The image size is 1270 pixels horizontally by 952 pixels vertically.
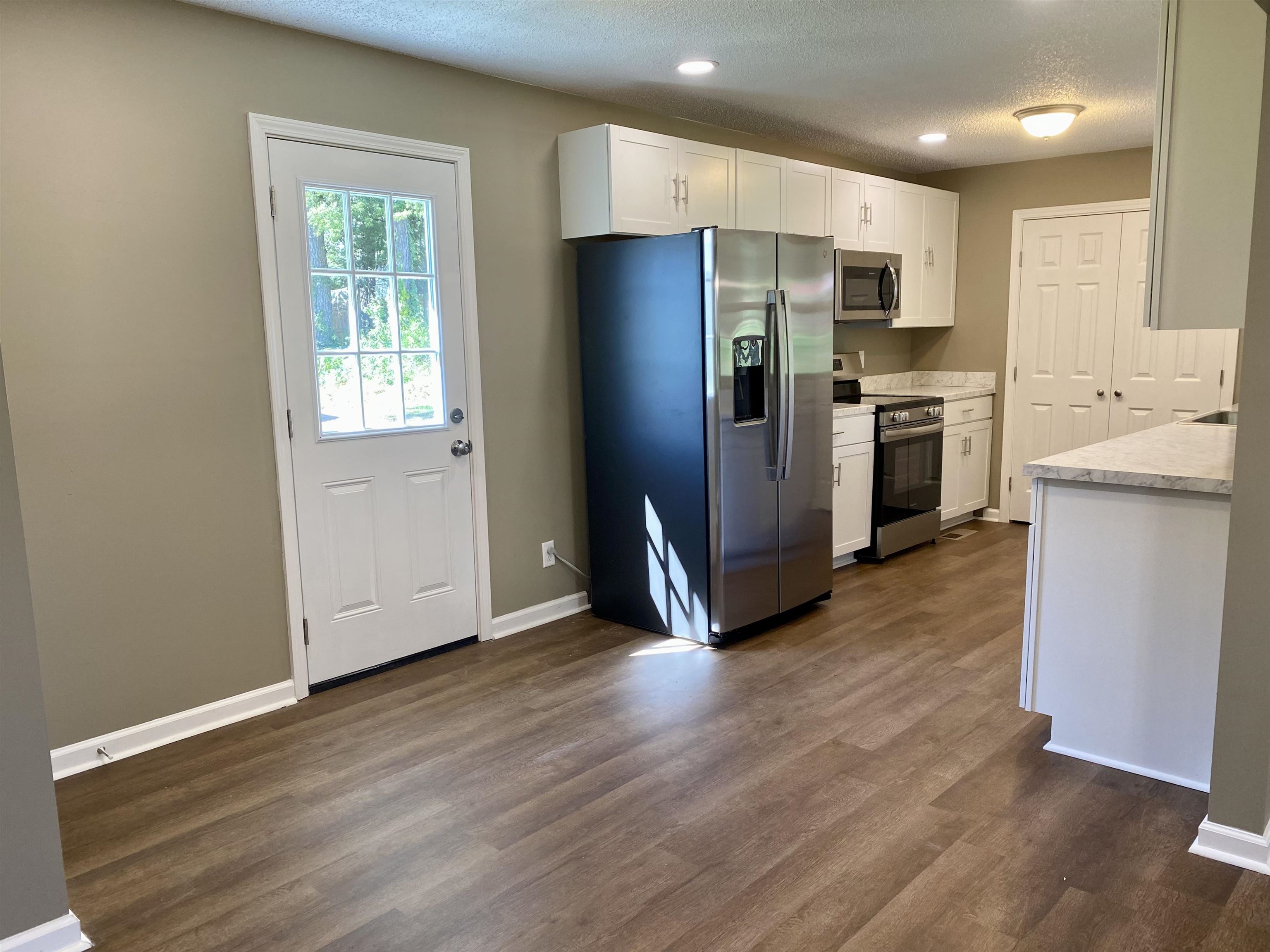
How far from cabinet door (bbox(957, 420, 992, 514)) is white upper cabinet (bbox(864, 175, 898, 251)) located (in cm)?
130

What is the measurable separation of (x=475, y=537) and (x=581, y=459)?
0.70m

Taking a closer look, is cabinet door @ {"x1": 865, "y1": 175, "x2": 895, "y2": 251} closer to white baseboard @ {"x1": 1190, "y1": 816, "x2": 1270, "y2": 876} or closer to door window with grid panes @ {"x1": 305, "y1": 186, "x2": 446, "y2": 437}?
door window with grid panes @ {"x1": 305, "y1": 186, "x2": 446, "y2": 437}

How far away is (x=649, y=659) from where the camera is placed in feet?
12.2

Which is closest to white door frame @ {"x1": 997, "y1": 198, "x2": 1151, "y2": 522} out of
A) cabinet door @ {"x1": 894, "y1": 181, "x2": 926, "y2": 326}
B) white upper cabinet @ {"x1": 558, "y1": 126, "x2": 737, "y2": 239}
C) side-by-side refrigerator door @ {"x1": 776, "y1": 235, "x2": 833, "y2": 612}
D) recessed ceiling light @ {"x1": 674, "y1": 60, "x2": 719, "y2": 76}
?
cabinet door @ {"x1": 894, "y1": 181, "x2": 926, "y2": 326}

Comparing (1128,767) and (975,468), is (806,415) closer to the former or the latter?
(1128,767)

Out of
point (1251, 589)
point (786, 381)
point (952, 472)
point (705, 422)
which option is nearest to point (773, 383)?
point (786, 381)

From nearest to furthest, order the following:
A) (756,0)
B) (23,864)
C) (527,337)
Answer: (23,864) → (756,0) → (527,337)

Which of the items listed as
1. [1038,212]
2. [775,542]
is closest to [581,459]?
[775,542]

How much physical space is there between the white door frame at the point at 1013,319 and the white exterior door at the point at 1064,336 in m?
0.02

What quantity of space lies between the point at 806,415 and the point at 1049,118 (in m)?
1.92

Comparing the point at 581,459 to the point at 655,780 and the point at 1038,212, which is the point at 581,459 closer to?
the point at 655,780

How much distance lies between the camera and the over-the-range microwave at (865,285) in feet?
16.9

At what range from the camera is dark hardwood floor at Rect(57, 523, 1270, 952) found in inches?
79.7

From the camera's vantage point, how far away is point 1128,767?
2.69 m
